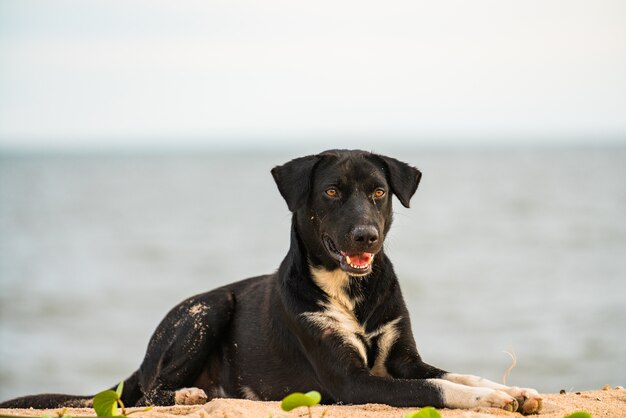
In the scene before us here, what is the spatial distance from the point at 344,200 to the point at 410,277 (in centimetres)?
1748

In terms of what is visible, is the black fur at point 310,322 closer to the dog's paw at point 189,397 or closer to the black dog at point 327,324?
the black dog at point 327,324

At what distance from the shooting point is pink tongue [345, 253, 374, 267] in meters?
6.80

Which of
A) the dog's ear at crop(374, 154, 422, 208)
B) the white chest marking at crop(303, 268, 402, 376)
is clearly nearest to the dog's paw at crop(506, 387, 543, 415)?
the white chest marking at crop(303, 268, 402, 376)

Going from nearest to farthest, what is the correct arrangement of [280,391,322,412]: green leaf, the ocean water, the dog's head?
[280,391,322,412]: green leaf → the dog's head → the ocean water

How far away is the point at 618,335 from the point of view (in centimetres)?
1736

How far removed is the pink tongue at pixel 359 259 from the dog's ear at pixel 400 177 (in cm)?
55

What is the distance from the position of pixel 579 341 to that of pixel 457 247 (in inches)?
528

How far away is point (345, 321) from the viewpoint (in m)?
6.92

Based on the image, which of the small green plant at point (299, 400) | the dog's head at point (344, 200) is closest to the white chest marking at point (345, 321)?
the dog's head at point (344, 200)

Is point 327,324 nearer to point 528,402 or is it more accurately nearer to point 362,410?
point 362,410

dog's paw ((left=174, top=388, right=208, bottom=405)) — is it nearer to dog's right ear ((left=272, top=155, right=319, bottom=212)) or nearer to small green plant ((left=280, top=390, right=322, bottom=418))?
dog's right ear ((left=272, top=155, right=319, bottom=212))

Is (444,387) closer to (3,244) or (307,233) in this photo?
(307,233)

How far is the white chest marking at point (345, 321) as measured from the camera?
6848mm

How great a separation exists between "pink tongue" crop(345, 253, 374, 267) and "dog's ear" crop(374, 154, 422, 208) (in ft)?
1.80
